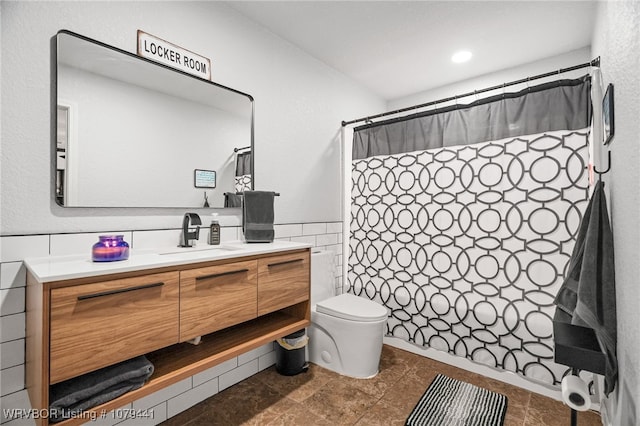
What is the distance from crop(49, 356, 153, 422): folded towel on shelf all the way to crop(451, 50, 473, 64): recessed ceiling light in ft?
9.81

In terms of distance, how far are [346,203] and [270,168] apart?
100cm

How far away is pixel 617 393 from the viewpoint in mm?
1172

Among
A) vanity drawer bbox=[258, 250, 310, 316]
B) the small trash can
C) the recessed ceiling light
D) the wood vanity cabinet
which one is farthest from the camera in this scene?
the recessed ceiling light

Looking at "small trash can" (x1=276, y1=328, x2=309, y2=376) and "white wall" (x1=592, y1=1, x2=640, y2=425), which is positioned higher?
"white wall" (x1=592, y1=1, x2=640, y2=425)

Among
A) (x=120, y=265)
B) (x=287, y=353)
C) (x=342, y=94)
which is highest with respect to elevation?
(x=342, y=94)

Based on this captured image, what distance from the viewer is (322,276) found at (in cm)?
248

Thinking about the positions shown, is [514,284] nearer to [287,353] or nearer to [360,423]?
[360,423]

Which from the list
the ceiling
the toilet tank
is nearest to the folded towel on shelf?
the toilet tank

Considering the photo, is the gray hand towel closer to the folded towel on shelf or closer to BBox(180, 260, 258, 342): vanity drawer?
BBox(180, 260, 258, 342): vanity drawer

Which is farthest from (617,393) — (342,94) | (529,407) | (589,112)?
(342,94)

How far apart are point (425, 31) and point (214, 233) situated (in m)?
2.08

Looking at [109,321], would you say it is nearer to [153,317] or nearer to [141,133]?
[153,317]

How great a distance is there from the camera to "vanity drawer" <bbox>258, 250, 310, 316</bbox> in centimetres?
165

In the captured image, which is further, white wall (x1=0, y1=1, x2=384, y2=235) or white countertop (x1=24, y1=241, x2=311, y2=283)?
white wall (x1=0, y1=1, x2=384, y2=235)
